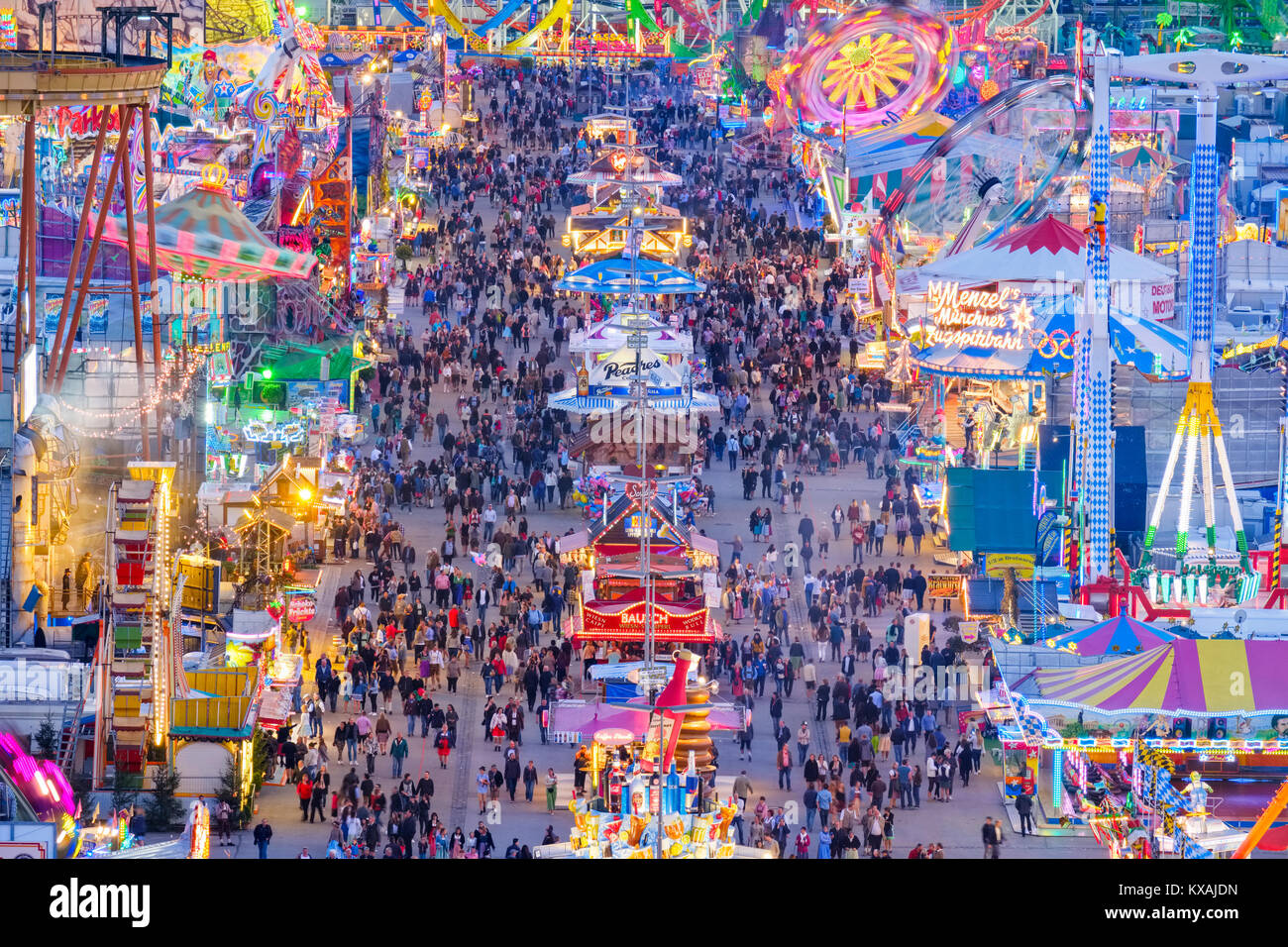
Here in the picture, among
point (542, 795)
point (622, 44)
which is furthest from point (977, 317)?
point (622, 44)

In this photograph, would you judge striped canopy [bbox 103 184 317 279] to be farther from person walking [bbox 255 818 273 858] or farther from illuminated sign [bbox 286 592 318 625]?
person walking [bbox 255 818 273 858]

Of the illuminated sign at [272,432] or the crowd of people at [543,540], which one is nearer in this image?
the crowd of people at [543,540]

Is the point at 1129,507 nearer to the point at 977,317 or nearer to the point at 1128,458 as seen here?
the point at 1128,458

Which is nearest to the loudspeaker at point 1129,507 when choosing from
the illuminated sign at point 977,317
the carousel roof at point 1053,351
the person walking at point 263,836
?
the carousel roof at point 1053,351

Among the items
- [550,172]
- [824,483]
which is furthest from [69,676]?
[550,172]

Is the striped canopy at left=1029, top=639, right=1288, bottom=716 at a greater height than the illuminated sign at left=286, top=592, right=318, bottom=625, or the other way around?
the illuminated sign at left=286, top=592, right=318, bottom=625

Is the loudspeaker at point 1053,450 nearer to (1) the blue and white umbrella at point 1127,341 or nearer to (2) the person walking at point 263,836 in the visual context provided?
(1) the blue and white umbrella at point 1127,341

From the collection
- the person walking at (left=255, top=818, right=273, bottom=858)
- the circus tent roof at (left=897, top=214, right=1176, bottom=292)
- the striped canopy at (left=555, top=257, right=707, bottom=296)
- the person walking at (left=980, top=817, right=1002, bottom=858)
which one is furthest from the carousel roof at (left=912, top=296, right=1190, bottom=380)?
the person walking at (left=255, top=818, right=273, bottom=858)
